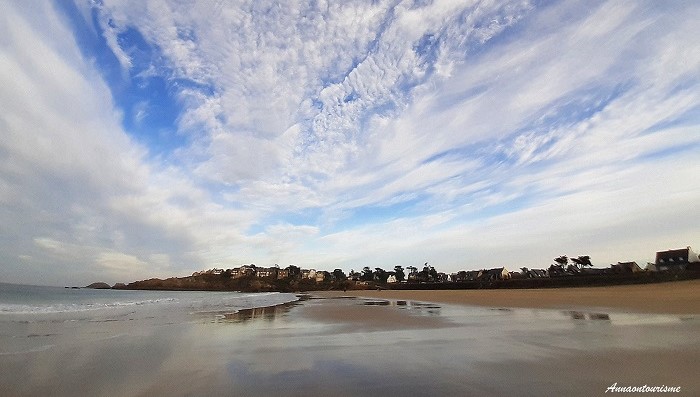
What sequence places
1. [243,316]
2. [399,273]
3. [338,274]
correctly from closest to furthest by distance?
[243,316] → [399,273] → [338,274]

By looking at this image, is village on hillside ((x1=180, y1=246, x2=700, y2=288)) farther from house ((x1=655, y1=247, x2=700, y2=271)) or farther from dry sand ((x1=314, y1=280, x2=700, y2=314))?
dry sand ((x1=314, y1=280, x2=700, y2=314))

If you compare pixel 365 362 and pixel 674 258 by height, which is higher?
pixel 674 258

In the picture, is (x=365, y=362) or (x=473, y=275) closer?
(x=365, y=362)

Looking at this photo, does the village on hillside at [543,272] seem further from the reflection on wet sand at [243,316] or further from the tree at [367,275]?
the reflection on wet sand at [243,316]

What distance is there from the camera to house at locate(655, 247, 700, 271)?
75.4m

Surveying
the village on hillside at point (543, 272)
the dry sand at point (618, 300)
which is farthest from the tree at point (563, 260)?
the dry sand at point (618, 300)

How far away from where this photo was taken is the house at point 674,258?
75375 millimetres

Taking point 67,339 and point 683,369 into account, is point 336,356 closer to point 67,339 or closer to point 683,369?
point 683,369

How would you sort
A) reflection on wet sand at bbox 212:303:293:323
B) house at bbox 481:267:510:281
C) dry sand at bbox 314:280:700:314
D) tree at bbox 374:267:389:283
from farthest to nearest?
tree at bbox 374:267:389:283 < house at bbox 481:267:510:281 < dry sand at bbox 314:280:700:314 < reflection on wet sand at bbox 212:303:293:323

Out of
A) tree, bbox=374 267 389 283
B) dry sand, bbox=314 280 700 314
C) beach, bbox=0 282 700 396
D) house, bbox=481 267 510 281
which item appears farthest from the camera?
tree, bbox=374 267 389 283

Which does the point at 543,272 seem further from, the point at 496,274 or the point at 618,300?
the point at 618,300

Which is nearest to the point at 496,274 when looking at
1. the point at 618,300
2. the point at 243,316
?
the point at 618,300

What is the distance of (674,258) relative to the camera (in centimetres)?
7862

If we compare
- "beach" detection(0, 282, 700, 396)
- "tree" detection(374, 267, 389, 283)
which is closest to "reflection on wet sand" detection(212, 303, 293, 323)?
"beach" detection(0, 282, 700, 396)
